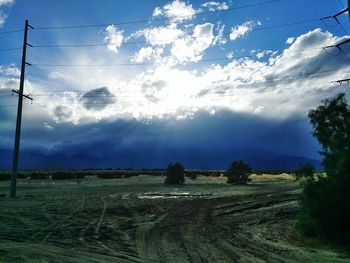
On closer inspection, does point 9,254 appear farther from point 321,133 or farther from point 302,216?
point 321,133

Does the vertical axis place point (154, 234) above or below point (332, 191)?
below

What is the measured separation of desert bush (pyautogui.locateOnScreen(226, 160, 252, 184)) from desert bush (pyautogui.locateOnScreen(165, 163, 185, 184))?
800 cm

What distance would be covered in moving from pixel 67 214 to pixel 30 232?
7.50 m

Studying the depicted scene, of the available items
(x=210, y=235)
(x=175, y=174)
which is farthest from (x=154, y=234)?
(x=175, y=174)

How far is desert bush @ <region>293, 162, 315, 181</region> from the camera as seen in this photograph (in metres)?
20.0

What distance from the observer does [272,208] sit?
3112cm

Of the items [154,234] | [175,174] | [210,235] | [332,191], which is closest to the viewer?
[332,191]

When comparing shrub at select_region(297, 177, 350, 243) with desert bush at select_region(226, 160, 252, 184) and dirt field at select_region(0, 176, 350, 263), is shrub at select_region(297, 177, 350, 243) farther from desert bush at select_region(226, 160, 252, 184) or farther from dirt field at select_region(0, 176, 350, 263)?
desert bush at select_region(226, 160, 252, 184)

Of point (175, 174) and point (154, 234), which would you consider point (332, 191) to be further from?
point (175, 174)

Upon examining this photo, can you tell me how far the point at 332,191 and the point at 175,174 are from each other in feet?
174

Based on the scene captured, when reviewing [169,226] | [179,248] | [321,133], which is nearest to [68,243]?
[179,248]

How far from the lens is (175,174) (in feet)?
230

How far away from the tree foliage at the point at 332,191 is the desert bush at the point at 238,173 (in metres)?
49.1

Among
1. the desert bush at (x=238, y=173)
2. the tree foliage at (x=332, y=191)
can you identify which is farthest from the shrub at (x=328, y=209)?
the desert bush at (x=238, y=173)
